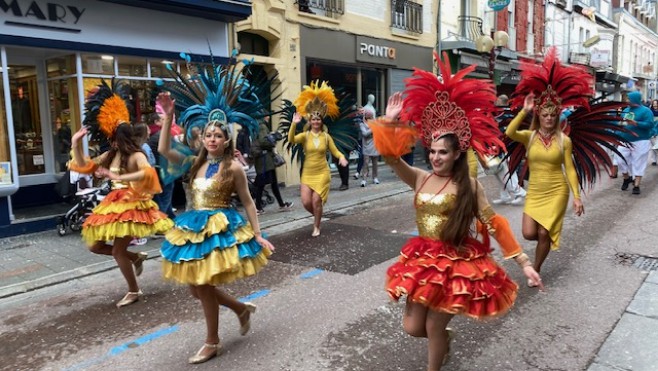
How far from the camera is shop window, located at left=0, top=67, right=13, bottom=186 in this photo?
26.8ft

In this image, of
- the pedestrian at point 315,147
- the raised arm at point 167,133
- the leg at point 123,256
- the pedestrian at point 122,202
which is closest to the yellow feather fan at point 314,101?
the pedestrian at point 315,147

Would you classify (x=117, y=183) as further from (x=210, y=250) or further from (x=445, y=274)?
(x=445, y=274)

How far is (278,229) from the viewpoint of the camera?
8.61 meters

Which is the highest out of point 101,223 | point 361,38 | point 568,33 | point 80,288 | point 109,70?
point 568,33

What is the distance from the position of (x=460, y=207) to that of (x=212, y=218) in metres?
1.79

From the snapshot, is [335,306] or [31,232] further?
[31,232]

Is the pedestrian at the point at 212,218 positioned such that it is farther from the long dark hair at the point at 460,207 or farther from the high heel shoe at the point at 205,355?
the long dark hair at the point at 460,207

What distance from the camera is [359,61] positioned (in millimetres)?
15922

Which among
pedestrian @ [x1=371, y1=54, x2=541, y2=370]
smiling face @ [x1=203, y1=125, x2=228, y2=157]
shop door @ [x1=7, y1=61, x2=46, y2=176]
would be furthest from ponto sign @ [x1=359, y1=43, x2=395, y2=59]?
pedestrian @ [x1=371, y1=54, x2=541, y2=370]

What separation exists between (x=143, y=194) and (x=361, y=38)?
1182 centimetres

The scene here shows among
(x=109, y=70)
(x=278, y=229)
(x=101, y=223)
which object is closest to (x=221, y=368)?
(x=101, y=223)

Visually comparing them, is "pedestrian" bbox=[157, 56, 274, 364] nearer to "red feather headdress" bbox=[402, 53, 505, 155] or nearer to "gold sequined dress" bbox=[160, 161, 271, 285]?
"gold sequined dress" bbox=[160, 161, 271, 285]

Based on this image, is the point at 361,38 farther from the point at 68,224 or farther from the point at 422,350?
the point at 422,350

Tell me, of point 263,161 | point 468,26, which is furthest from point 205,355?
point 468,26
